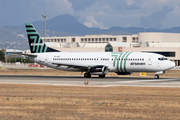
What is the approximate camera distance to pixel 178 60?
516ft

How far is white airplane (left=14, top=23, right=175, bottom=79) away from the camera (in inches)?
2047

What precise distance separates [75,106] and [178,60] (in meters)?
143

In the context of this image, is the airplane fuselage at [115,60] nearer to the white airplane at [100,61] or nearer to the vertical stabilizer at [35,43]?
the white airplane at [100,61]

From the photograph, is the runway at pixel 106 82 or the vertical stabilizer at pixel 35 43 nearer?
the runway at pixel 106 82

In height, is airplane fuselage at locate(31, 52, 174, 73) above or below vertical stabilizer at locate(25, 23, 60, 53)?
below

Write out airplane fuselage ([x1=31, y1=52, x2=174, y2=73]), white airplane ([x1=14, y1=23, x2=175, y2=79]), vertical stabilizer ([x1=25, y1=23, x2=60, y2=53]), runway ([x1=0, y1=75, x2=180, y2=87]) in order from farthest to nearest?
vertical stabilizer ([x1=25, y1=23, x2=60, y2=53])
white airplane ([x1=14, y1=23, x2=175, y2=79])
airplane fuselage ([x1=31, y1=52, x2=174, y2=73])
runway ([x1=0, y1=75, x2=180, y2=87])

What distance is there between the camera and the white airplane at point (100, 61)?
52.0 metres

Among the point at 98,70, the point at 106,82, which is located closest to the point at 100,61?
the point at 98,70

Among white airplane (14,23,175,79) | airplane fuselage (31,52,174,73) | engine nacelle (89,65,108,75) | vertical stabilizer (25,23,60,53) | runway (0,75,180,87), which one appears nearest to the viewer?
runway (0,75,180,87)

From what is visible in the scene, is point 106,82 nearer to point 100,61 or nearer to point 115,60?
point 115,60

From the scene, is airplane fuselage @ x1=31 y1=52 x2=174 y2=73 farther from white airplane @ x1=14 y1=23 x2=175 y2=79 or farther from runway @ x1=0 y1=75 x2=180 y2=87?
runway @ x1=0 y1=75 x2=180 y2=87

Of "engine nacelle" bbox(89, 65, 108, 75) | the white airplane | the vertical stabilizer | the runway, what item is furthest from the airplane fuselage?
→ the runway

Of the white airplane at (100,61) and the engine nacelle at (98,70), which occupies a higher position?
the white airplane at (100,61)

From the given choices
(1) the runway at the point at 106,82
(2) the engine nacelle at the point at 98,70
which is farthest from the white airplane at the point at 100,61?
(1) the runway at the point at 106,82
